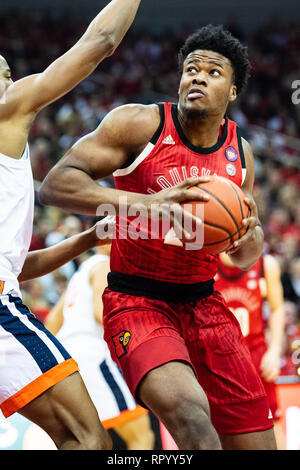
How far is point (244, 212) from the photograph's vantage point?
3051 mm

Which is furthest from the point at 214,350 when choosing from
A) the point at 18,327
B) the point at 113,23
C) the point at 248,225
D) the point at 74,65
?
the point at 113,23

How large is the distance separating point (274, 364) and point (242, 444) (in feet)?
6.11

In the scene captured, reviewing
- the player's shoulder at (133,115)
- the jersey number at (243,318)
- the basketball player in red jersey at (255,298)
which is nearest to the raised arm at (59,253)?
the player's shoulder at (133,115)

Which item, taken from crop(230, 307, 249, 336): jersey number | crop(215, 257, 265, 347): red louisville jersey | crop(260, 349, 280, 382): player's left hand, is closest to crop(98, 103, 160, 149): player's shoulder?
crop(215, 257, 265, 347): red louisville jersey

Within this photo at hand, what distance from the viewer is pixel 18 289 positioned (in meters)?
2.96

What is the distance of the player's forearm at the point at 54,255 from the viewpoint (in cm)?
Answer: 364

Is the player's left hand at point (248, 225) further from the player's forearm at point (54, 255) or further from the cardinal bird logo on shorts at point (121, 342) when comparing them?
the player's forearm at point (54, 255)

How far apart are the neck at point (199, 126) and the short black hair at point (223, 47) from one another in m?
0.35

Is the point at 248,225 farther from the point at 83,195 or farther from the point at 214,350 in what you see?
the point at 83,195

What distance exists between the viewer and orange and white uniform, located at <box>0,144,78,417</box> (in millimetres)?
2756

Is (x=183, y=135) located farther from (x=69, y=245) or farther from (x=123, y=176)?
(x=69, y=245)

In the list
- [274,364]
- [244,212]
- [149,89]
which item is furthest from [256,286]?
[149,89]

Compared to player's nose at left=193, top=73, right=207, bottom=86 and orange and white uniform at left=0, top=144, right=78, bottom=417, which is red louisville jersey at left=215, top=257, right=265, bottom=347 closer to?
player's nose at left=193, top=73, right=207, bottom=86

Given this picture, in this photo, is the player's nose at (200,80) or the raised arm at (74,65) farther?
the player's nose at (200,80)
